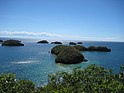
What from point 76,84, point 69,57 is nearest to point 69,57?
point 69,57

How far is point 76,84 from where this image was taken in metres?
26.2

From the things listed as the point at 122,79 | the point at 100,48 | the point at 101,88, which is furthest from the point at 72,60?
the point at 100,48

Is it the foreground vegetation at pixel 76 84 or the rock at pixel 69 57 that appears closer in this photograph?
the foreground vegetation at pixel 76 84

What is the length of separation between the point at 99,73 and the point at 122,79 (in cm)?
396

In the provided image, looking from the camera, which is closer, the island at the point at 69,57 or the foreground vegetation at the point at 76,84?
the foreground vegetation at the point at 76,84

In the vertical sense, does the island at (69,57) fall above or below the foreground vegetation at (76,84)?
below

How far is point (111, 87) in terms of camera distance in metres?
20.8

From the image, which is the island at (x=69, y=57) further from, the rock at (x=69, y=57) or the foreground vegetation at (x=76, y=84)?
the foreground vegetation at (x=76, y=84)

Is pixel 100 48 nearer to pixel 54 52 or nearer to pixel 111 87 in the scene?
pixel 54 52

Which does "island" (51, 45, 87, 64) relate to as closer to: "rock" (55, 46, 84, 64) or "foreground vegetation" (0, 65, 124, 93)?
"rock" (55, 46, 84, 64)

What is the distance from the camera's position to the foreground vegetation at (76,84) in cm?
2092

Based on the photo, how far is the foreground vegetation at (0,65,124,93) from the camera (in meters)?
20.9

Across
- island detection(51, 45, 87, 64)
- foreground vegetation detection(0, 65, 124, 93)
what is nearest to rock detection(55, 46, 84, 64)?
island detection(51, 45, 87, 64)

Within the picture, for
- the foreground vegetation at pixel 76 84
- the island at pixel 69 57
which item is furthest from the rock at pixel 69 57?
the foreground vegetation at pixel 76 84
